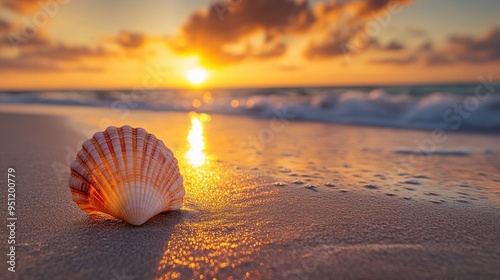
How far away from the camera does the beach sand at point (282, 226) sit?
4.90ft

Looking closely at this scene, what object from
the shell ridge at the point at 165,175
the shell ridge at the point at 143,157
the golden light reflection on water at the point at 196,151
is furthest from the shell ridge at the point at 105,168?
the golden light reflection on water at the point at 196,151

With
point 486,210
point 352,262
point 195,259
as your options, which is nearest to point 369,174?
point 486,210

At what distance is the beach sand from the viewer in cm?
149

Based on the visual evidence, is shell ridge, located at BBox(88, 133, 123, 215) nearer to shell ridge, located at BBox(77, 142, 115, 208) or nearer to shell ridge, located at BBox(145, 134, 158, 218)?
shell ridge, located at BBox(77, 142, 115, 208)

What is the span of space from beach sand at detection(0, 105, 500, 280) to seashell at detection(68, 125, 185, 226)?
0.10m

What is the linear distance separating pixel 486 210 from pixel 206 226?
1.85m

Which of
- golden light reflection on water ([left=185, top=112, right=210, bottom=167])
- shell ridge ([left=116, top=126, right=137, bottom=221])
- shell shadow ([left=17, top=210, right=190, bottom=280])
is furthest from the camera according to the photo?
golden light reflection on water ([left=185, top=112, right=210, bottom=167])

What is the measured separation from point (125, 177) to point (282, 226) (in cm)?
91

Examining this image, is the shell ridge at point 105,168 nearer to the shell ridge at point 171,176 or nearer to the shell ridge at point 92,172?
the shell ridge at point 92,172

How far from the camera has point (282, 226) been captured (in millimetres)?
1944

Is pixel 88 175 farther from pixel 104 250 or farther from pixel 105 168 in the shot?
pixel 104 250

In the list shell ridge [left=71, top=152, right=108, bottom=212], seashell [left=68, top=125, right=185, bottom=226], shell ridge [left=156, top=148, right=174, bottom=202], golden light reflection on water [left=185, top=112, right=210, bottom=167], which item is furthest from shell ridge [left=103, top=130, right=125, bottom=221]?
golden light reflection on water [left=185, top=112, right=210, bottom=167]

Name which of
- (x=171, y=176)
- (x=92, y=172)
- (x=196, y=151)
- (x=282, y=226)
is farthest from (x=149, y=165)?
(x=196, y=151)

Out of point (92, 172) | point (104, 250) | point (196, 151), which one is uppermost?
point (92, 172)
